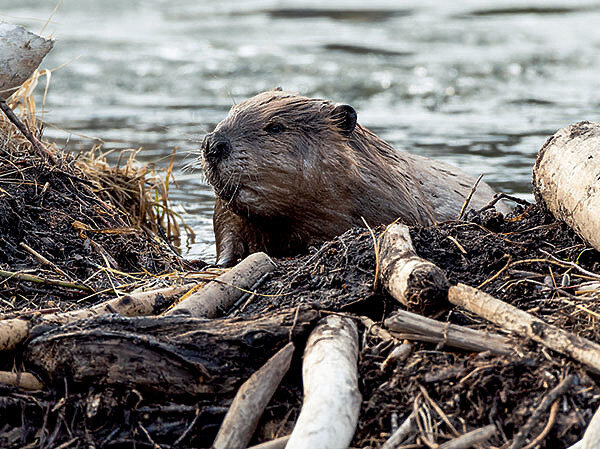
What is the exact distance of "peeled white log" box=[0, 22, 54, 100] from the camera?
13.7 feet

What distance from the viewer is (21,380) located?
8.99 ft

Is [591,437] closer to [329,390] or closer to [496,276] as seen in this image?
[329,390]

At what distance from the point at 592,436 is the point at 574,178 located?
166cm

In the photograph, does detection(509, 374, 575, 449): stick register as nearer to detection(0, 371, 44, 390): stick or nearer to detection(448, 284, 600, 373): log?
detection(448, 284, 600, 373): log

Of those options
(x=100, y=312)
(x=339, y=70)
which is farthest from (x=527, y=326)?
(x=339, y=70)

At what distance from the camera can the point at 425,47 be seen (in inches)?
595

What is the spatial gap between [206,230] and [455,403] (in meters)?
4.30

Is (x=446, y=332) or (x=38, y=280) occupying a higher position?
(x=446, y=332)

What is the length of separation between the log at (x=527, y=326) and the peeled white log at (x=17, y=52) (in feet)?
8.15

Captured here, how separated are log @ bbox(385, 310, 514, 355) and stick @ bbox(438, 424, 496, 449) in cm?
36

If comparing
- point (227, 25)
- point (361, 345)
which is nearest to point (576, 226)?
point (361, 345)

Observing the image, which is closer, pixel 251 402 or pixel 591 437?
pixel 591 437

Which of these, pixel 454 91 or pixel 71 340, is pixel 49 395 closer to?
pixel 71 340

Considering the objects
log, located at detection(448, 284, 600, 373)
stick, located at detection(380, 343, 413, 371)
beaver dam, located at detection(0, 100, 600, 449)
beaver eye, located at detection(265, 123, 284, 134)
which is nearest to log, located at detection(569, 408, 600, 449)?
beaver dam, located at detection(0, 100, 600, 449)
